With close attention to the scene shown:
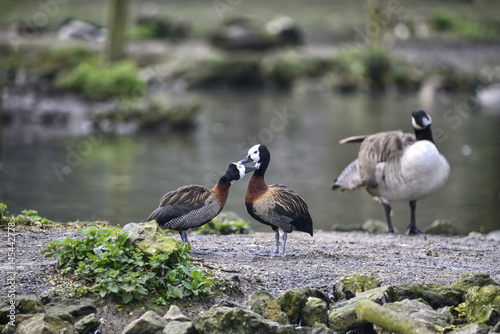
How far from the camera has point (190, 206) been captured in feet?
25.8

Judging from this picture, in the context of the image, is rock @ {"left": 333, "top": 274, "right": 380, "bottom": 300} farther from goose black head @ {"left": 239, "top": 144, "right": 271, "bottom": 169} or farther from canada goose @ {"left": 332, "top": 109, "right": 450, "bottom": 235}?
canada goose @ {"left": 332, "top": 109, "right": 450, "bottom": 235}

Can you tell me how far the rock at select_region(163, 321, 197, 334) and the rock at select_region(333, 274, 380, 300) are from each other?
5.24 feet

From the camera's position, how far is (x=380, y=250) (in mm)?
8922

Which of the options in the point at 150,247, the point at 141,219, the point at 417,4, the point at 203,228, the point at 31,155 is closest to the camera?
the point at 150,247

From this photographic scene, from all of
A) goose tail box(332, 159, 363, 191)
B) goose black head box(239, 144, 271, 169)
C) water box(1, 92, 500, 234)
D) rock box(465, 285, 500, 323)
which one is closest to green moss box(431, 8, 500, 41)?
water box(1, 92, 500, 234)

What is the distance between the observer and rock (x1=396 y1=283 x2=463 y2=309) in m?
7.02

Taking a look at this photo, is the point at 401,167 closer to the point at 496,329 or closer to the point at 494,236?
the point at 494,236

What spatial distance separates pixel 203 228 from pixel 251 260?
2731 mm

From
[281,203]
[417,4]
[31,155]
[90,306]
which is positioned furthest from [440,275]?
[417,4]

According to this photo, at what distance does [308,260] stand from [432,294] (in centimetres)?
153

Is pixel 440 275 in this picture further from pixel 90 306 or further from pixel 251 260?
pixel 90 306

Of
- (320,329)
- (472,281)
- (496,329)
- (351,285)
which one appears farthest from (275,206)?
(496,329)

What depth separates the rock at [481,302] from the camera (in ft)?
21.5

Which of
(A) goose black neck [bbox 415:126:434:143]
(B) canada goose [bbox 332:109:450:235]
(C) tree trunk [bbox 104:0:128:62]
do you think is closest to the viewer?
(B) canada goose [bbox 332:109:450:235]
